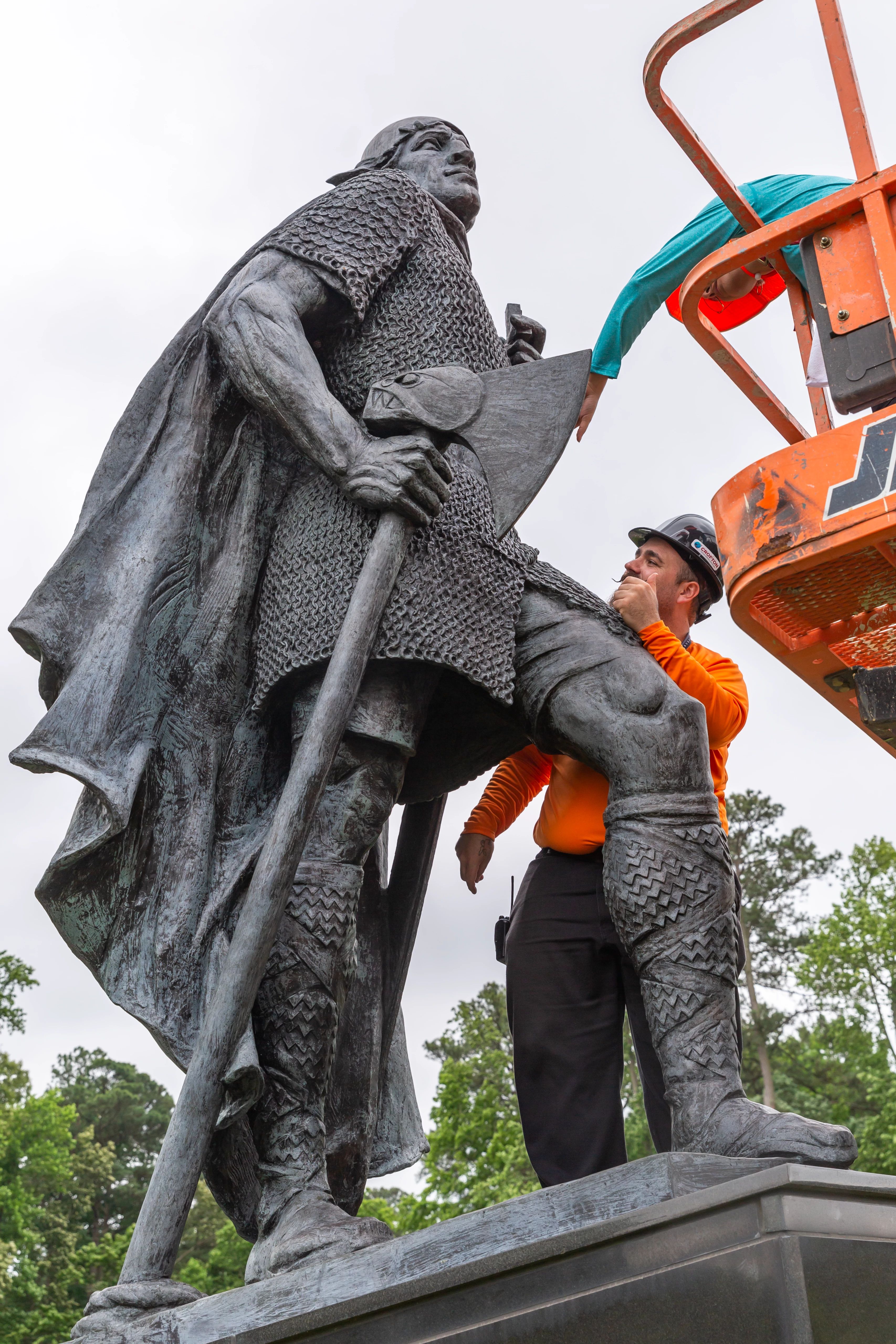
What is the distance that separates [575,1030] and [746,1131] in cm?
113

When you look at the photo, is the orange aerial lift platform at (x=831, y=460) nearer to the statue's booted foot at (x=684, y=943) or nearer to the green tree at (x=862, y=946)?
the statue's booted foot at (x=684, y=943)

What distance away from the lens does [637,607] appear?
124 inches

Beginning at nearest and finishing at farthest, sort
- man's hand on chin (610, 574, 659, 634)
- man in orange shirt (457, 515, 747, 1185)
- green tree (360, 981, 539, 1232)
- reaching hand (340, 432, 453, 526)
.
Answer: reaching hand (340, 432, 453, 526), man's hand on chin (610, 574, 659, 634), man in orange shirt (457, 515, 747, 1185), green tree (360, 981, 539, 1232)

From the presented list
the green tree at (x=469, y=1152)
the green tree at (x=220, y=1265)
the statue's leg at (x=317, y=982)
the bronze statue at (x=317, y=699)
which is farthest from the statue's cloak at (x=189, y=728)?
the green tree at (x=220, y=1265)

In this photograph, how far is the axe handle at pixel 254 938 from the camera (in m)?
2.46

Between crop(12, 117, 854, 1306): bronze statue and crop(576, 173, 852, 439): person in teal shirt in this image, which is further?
crop(576, 173, 852, 439): person in teal shirt

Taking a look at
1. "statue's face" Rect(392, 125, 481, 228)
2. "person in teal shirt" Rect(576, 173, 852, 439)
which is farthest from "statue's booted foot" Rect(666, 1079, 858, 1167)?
"statue's face" Rect(392, 125, 481, 228)

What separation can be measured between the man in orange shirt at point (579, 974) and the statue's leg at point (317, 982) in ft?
2.15

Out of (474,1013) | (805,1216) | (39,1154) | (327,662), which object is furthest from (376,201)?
(474,1013)

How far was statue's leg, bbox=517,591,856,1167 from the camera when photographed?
249cm

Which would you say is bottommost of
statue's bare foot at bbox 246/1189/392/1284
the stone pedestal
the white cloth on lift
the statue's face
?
the stone pedestal

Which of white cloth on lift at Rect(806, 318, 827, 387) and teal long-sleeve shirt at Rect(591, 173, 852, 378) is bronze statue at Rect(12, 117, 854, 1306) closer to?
teal long-sleeve shirt at Rect(591, 173, 852, 378)

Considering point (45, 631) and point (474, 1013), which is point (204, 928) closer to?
point (45, 631)

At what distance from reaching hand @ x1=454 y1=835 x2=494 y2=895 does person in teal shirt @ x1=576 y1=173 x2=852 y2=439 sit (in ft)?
3.69
